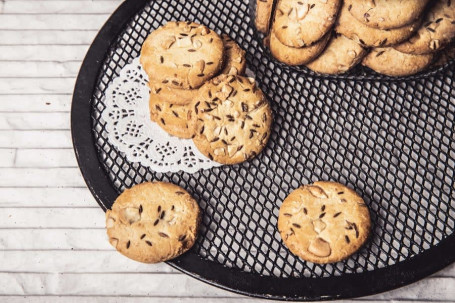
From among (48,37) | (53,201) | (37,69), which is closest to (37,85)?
(37,69)

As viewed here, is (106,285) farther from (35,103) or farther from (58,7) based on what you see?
(58,7)

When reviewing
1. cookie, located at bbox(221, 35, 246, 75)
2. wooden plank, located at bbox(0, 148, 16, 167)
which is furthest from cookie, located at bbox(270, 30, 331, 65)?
wooden plank, located at bbox(0, 148, 16, 167)

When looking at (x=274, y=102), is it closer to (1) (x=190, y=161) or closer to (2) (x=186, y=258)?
(1) (x=190, y=161)

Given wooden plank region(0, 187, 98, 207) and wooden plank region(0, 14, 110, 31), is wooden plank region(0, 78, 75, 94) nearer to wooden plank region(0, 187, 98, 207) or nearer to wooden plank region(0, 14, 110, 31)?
wooden plank region(0, 14, 110, 31)

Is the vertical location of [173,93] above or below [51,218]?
above

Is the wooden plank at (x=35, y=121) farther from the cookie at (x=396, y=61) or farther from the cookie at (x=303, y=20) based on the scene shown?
the cookie at (x=396, y=61)

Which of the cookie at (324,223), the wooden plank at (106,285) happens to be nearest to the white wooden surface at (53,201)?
the wooden plank at (106,285)

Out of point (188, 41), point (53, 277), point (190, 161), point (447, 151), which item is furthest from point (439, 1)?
point (53, 277)
